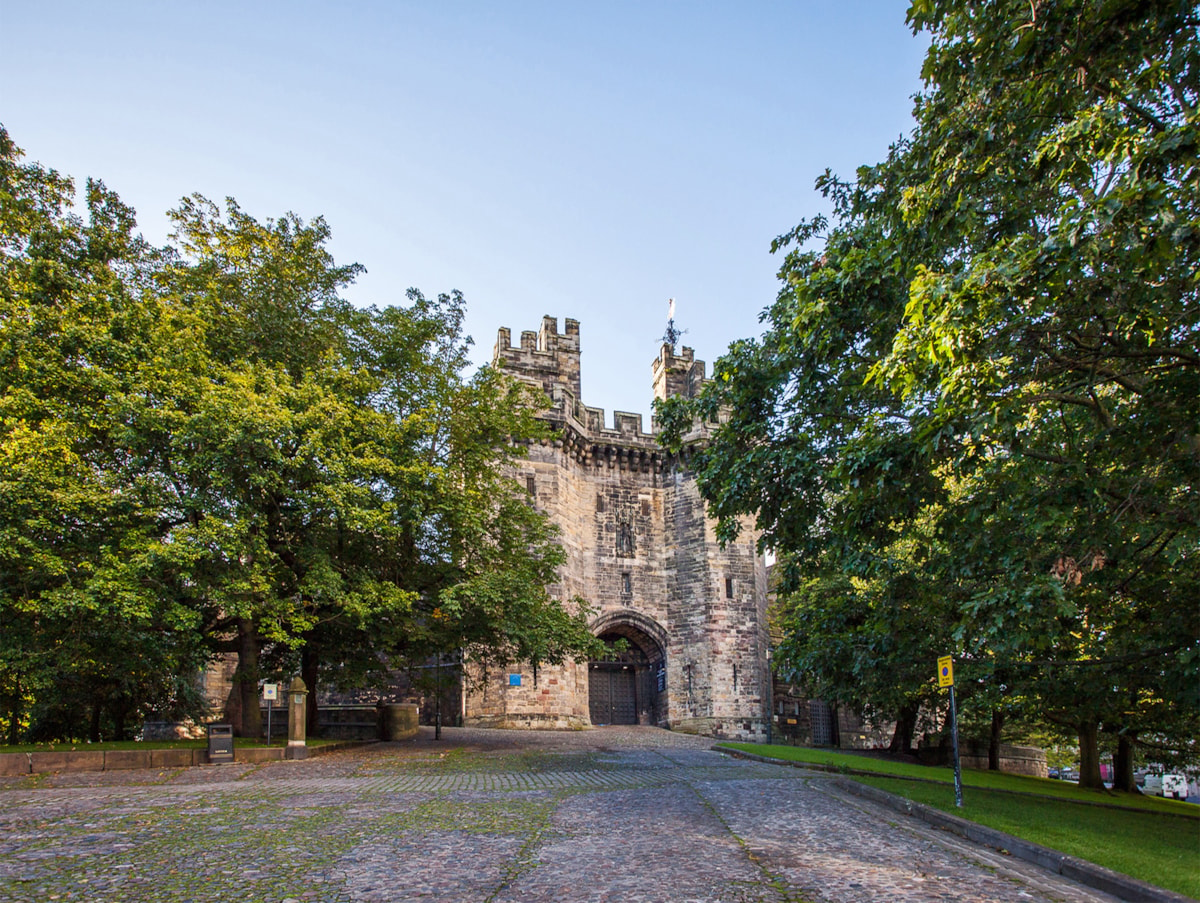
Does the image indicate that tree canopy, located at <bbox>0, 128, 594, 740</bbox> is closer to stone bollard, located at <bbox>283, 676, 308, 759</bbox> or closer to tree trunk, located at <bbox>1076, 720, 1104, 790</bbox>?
stone bollard, located at <bbox>283, 676, 308, 759</bbox>

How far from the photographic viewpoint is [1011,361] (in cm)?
699

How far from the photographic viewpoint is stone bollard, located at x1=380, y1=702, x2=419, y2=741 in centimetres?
2033

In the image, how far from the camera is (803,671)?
48.1 feet

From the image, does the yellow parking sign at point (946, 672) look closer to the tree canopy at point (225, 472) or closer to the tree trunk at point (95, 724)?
the tree canopy at point (225, 472)

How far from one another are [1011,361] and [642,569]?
76.9 feet

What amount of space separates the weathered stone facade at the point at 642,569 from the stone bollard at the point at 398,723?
5794 mm

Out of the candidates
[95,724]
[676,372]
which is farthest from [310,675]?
[676,372]

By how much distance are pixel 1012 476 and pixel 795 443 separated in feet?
8.53

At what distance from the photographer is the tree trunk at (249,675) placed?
641 inches

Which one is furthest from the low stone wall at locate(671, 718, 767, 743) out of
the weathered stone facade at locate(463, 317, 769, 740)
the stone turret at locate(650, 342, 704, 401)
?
the stone turret at locate(650, 342, 704, 401)

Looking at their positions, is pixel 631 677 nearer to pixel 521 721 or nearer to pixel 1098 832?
pixel 521 721

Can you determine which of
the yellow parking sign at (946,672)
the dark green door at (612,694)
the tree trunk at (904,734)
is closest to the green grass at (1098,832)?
the yellow parking sign at (946,672)

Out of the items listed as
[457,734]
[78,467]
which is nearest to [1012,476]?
[78,467]

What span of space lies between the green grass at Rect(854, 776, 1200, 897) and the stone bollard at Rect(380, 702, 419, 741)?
488 inches
